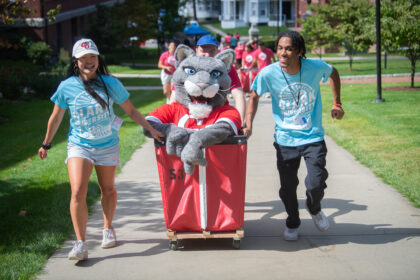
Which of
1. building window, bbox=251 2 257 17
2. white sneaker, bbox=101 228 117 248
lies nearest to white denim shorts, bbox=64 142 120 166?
white sneaker, bbox=101 228 117 248

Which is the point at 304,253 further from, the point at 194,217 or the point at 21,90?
the point at 21,90

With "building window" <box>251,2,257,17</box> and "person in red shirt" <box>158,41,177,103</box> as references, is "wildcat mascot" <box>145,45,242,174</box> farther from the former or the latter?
"building window" <box>251,2,257,17</box>

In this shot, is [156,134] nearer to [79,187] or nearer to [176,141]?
[176,141]

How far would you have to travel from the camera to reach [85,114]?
4.64m

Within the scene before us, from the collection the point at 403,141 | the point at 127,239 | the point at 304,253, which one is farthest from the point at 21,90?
the point at 304,253

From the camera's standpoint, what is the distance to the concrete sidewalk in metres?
4.41

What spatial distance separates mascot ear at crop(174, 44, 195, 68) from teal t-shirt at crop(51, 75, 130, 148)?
747 millimetres

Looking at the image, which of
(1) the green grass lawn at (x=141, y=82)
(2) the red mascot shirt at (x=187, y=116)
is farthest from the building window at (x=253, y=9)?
(2) the red mascot shirt at (x=187, y=116)

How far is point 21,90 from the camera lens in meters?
18.5

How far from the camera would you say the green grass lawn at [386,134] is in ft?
24.0

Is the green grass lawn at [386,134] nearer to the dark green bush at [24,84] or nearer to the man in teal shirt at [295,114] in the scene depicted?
the man in teal shirt at [295,114]

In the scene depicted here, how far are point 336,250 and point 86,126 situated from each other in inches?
94.4

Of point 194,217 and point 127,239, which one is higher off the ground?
point 194,217

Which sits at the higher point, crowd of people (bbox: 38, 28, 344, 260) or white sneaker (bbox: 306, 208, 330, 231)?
crowd of people (bbox: 38, 28, 344, 260)
